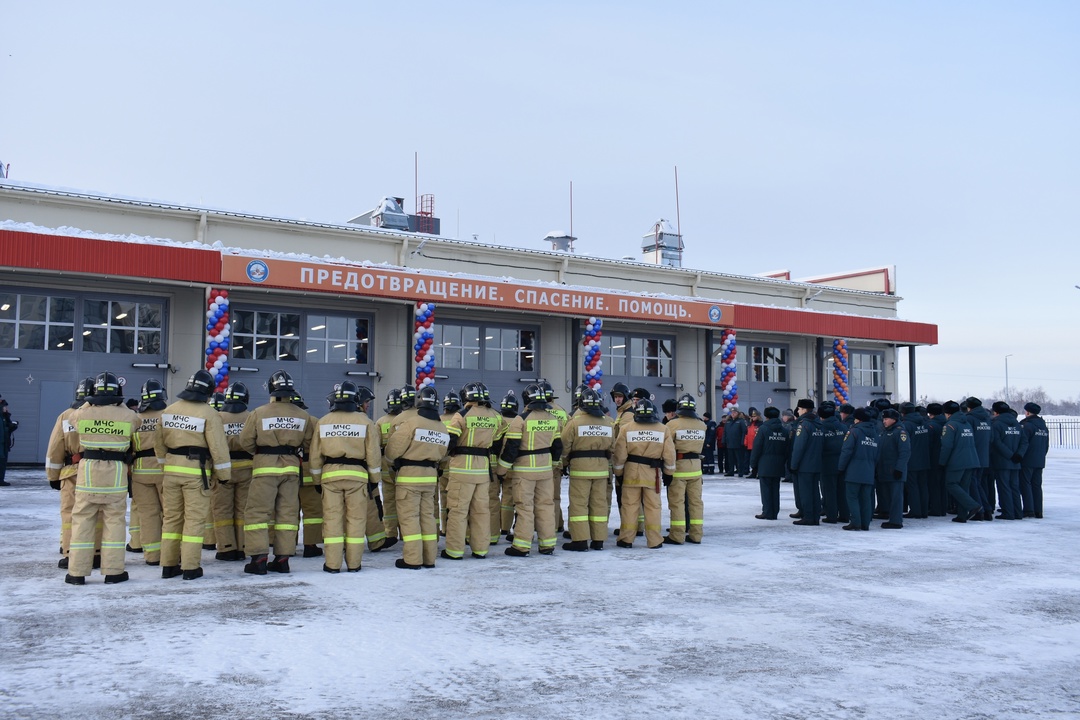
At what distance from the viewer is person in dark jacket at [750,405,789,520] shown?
13.7m

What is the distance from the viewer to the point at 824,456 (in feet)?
42.8

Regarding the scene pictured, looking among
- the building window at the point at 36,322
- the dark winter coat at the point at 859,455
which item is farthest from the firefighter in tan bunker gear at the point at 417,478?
the building window at the point at 36,322

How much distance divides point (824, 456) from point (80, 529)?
9.69 meters

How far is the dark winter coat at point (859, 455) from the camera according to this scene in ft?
40.0

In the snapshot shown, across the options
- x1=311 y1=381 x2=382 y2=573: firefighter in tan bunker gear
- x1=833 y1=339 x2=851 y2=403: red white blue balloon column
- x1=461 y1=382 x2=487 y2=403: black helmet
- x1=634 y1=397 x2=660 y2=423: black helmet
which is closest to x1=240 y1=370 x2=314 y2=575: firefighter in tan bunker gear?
x1=311 y1=381 x2=382 y2=573: firefighter in tan bunker gear

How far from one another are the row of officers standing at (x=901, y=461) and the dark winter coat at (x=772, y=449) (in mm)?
Answer: 16

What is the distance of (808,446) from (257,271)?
12593mm

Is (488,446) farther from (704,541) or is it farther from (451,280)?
(451,280)

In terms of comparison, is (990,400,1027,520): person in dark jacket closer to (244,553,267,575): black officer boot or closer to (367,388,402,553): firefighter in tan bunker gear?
(367,388,402,553): firefighter in tan bunker gear

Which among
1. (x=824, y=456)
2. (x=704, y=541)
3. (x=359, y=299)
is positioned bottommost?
(x=704, y=541)

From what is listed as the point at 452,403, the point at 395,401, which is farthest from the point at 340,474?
the point at 452,403

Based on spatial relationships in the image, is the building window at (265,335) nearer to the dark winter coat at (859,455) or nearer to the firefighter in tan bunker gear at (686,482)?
the firefighter in tan bunker gear at (686,482)

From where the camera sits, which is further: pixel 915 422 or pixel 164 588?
pixel 915 422

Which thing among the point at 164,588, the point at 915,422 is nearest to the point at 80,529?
the point at 164,588
